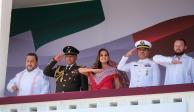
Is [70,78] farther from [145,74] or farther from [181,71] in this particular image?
[181,71]

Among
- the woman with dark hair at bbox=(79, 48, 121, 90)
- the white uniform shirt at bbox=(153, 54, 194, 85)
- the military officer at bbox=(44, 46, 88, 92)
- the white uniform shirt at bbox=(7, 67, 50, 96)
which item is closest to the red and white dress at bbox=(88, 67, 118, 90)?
the woman with dark hair at bbox=(79, 48, 121, 90)

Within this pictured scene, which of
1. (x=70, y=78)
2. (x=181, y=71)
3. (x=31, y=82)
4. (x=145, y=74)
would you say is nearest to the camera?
(x=181, y=71)

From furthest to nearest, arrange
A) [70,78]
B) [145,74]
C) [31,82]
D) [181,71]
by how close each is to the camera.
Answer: [31,82], [70,78], [145,74], [181,71]

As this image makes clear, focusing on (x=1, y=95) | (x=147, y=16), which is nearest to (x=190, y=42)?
(x=147, y=16)

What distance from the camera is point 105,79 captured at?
32.8 feet

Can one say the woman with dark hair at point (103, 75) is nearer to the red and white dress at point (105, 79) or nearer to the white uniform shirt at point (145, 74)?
→ the red and white dress at point (105, 79)

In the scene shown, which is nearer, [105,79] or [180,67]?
[180,67]

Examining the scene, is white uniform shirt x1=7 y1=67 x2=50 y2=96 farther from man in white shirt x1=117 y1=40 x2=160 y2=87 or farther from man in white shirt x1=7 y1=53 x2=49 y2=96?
man in white shirt x1=117 y1=40 x2=160 y2=87

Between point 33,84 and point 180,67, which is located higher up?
point 180,67

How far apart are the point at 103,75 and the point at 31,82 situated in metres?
1.23

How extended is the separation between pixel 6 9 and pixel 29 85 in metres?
1.30

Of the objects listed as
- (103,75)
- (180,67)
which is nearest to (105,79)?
(103,75)

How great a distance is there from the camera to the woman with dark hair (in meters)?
9.99

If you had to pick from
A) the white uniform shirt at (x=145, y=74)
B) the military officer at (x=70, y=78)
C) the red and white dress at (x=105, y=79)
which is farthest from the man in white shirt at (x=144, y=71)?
the military officer at (x=70, y=78)
